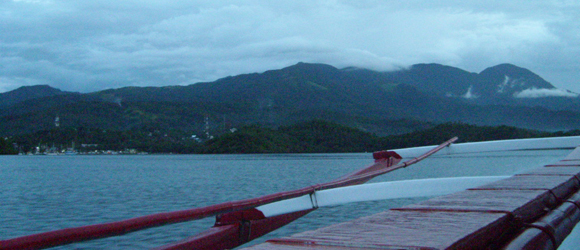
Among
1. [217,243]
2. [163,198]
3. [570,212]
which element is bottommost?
[163,198]

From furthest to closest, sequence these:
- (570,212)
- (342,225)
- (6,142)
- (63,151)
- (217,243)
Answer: (63,151) < (6,142) < (217,243) < (570,212) < (342,225)

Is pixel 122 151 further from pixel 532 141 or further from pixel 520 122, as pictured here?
pixel 532 141

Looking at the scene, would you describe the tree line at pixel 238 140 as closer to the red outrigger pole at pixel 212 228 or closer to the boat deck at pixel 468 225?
the red outrigger pole at pixel 212 228

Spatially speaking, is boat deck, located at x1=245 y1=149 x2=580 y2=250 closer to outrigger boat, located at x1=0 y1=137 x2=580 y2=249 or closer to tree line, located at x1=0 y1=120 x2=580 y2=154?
outrigger boat, located at x1=0 y1=137 x2=580 y2=249

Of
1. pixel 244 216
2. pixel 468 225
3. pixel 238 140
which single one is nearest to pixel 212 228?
pixel 244 216

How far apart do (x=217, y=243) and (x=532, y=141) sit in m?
7.89

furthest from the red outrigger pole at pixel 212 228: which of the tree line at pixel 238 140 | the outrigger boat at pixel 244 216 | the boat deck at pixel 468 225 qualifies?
the tree line at pixel 238 140

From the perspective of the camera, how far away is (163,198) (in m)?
27.7

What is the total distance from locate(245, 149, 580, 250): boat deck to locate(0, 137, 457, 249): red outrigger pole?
4.47 feet

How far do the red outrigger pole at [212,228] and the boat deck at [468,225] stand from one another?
4.47 ft

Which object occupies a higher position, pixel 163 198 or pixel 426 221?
pixel 426 221

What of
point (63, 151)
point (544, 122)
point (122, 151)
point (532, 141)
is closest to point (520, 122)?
point (544, 122)

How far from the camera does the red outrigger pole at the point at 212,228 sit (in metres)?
2.64

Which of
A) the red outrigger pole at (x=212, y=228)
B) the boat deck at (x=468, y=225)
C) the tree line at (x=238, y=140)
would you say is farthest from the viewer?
the tree line at (x=238, y=140)
